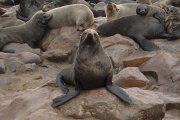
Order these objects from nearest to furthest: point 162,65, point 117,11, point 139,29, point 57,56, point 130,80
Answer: point 130,80
point 162,65
point 139,29
point 57,56
point 117,11

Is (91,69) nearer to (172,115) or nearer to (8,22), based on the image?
(172,115)

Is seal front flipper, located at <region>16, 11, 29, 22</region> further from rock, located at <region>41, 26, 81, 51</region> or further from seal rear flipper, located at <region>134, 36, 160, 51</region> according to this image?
seal rear flipper, located at <region>134, 36, 160, 51</region>

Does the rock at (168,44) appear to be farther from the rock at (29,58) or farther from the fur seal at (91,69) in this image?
the fur seal at (91,69)

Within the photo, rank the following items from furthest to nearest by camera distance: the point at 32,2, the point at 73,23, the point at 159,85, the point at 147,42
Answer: the point at 32,2 < the point at 73,23 < the point at 147,42 < the point at 159,85

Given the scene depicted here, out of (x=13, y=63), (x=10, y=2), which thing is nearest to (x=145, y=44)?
(x=13, y=63)

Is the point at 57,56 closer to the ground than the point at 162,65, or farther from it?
closer to the ground

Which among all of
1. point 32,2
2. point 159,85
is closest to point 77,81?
point 159,85

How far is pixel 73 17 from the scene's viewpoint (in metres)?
10.8

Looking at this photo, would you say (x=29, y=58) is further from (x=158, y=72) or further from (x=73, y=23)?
(x=158, y=72)

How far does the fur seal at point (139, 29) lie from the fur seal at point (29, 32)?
7.06 ft

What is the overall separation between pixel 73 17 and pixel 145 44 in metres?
2.69

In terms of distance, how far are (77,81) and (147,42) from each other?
11.3 ft

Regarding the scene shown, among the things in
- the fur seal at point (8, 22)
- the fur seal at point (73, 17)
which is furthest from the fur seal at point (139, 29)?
the fur seal at point (8, 22)

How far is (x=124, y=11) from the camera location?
11.1m
